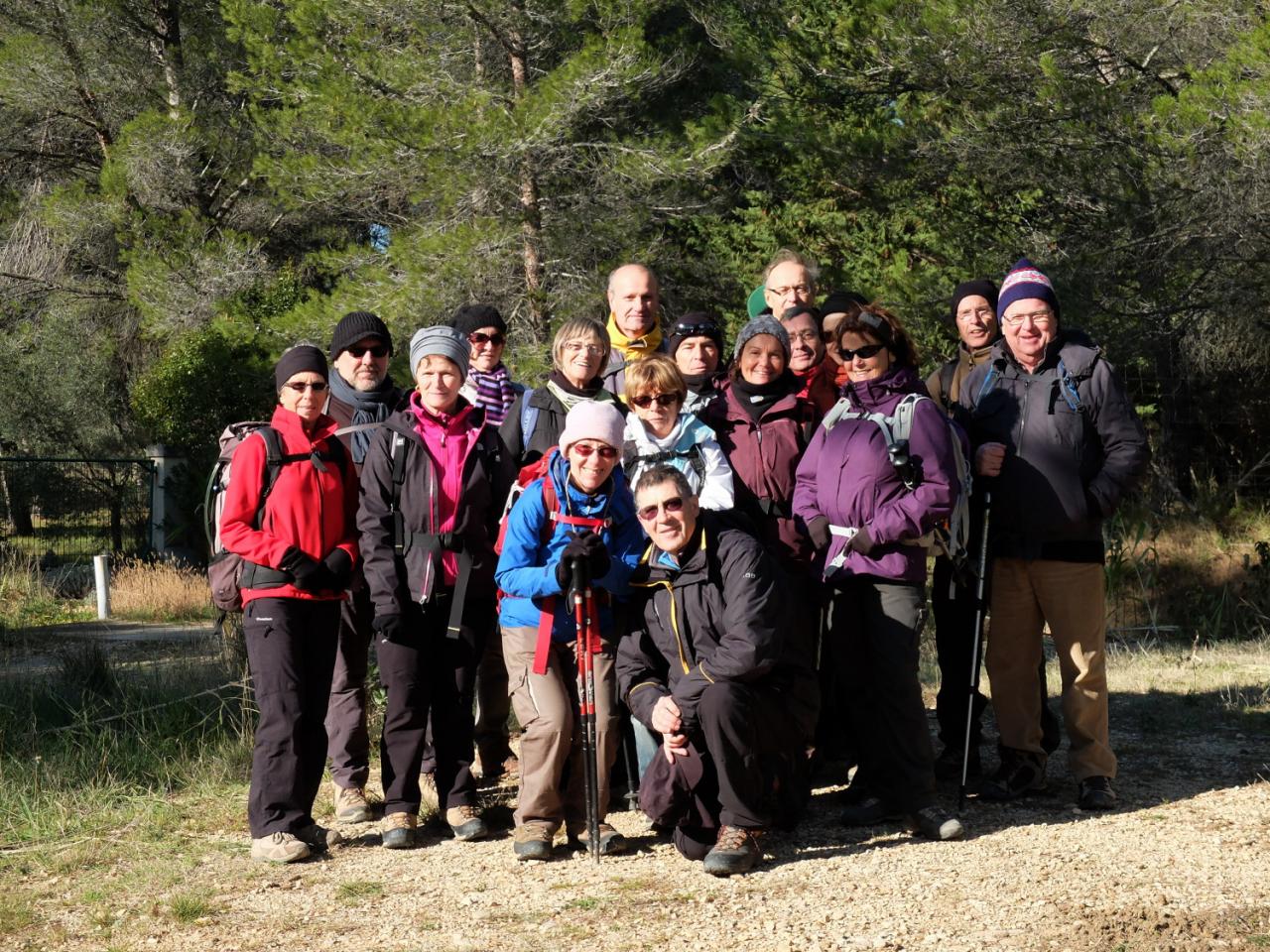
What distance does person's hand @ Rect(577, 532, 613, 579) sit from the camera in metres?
4.74

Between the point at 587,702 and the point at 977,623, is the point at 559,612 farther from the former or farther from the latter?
the point at 977,623

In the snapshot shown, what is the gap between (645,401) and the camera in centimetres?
509

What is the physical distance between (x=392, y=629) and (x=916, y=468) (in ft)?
6.57

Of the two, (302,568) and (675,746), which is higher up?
(302,568)

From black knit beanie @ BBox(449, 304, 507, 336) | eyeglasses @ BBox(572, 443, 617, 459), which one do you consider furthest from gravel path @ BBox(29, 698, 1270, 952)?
black knit beanie @ BBox(449, 304, 507, 336)

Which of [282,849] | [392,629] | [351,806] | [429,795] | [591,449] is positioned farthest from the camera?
[429,795]

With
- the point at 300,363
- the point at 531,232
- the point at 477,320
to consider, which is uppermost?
the point at 531,232

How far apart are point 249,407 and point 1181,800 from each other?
13.5 m

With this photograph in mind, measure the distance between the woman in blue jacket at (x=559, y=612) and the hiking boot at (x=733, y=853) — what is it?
1.45ft

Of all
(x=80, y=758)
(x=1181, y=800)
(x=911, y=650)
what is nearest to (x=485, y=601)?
(x=911, y=650)

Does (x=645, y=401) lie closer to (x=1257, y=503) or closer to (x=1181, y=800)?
(x=1181, y=800)

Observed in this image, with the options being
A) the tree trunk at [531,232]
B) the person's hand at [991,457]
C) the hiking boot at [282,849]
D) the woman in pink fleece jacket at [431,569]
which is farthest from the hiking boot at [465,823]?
the tree trunk at [531,232]

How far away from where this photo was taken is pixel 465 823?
5.20 meters

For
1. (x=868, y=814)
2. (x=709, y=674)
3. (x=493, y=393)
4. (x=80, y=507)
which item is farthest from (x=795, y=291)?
(x=80, y=507)
